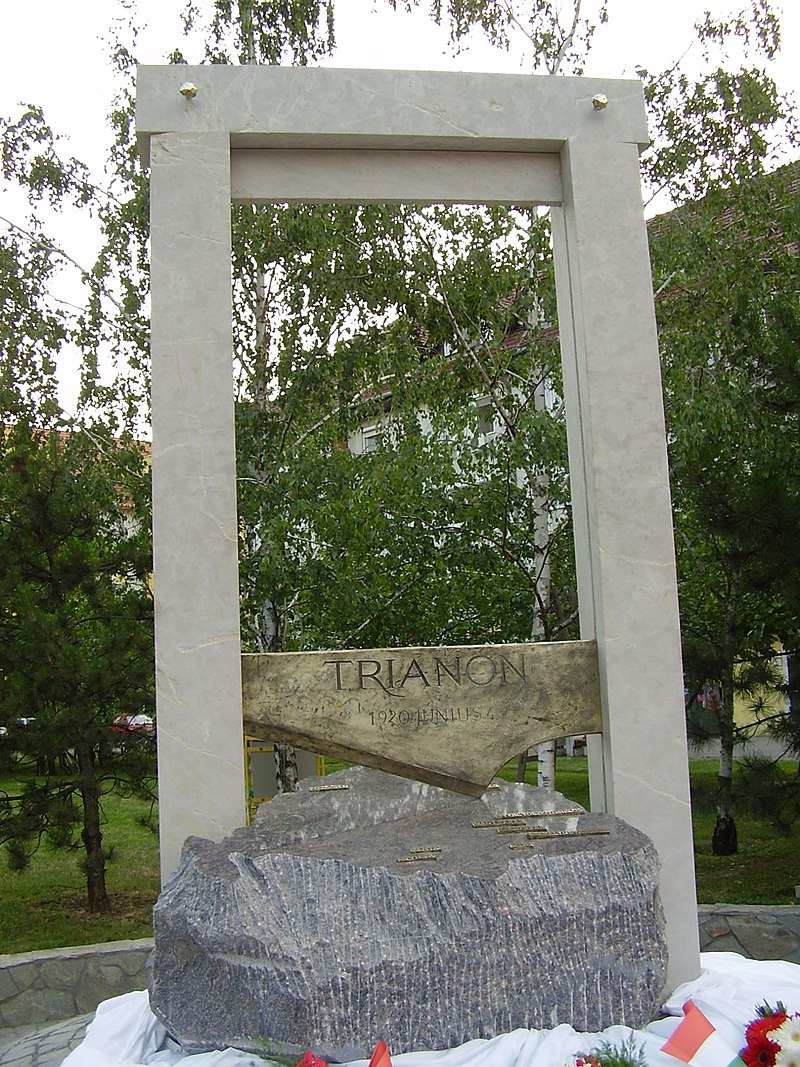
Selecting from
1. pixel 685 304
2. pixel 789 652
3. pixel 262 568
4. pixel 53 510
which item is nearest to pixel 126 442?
pixel 53 510

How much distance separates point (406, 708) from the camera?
403cm

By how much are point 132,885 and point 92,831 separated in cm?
160

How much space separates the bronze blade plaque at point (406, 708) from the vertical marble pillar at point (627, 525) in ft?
1.24

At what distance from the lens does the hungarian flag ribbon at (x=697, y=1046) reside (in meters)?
3.14

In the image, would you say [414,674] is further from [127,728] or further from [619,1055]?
[127,728]

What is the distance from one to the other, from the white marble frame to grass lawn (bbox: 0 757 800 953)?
10.4ft

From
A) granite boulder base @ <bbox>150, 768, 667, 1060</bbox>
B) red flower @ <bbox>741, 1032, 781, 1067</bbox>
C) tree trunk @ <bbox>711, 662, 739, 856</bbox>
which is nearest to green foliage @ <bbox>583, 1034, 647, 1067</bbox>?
granite boulder base @ <bbox>150, 768, 667, 1060</bbox>

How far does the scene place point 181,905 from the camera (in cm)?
342

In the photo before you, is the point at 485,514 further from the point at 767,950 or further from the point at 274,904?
the point at 274,904

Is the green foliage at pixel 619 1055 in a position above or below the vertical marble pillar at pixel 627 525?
below

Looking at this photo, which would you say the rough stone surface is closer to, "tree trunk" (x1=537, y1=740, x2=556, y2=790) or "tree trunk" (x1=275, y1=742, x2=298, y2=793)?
"tree trunk" (x1=537, y1=740, x2=556, y2=790)

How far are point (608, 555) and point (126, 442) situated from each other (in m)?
5.33

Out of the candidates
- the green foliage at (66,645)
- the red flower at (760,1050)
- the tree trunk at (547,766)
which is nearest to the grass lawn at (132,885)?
the green foliage at (66,645)

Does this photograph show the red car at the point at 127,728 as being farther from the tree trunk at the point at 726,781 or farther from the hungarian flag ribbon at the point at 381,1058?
the hungarian flag ribbon at the point at 381,1058
